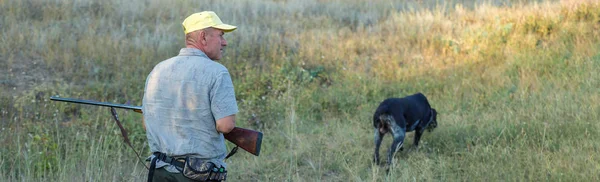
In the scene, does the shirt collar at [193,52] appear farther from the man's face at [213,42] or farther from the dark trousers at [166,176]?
the dark trousers at [166,176]

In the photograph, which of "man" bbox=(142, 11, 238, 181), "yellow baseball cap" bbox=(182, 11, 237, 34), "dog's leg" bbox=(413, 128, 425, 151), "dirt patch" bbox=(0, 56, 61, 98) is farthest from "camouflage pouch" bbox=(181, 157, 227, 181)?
"dirt patch" bbox=(0, 56, 61, 98)

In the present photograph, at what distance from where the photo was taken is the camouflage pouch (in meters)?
3.66

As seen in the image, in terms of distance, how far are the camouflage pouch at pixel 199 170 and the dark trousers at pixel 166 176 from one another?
2.6 inches

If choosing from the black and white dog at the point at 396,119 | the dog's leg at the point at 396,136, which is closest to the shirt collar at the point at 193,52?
the black and white dog at the point at 396,119

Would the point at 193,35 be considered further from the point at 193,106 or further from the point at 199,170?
the point at 199,170

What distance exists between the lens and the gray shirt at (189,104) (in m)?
3.57

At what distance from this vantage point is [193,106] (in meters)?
3.62

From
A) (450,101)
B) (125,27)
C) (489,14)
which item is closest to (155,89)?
(450,101)

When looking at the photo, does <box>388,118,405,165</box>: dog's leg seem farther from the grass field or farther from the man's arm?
the man's arm

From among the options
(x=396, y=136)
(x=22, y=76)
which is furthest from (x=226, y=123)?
(x=22, y=76)

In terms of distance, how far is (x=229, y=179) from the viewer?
6.80m

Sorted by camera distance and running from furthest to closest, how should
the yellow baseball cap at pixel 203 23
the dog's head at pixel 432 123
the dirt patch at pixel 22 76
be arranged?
the dirt patch at pixel 22 76
the dog's head at pixel 432 123
the yellow baseball cap at pixel 203 23

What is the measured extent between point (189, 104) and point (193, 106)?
0.03 metres

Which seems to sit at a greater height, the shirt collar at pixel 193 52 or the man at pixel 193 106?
the shirt collar at pixel 193 52
